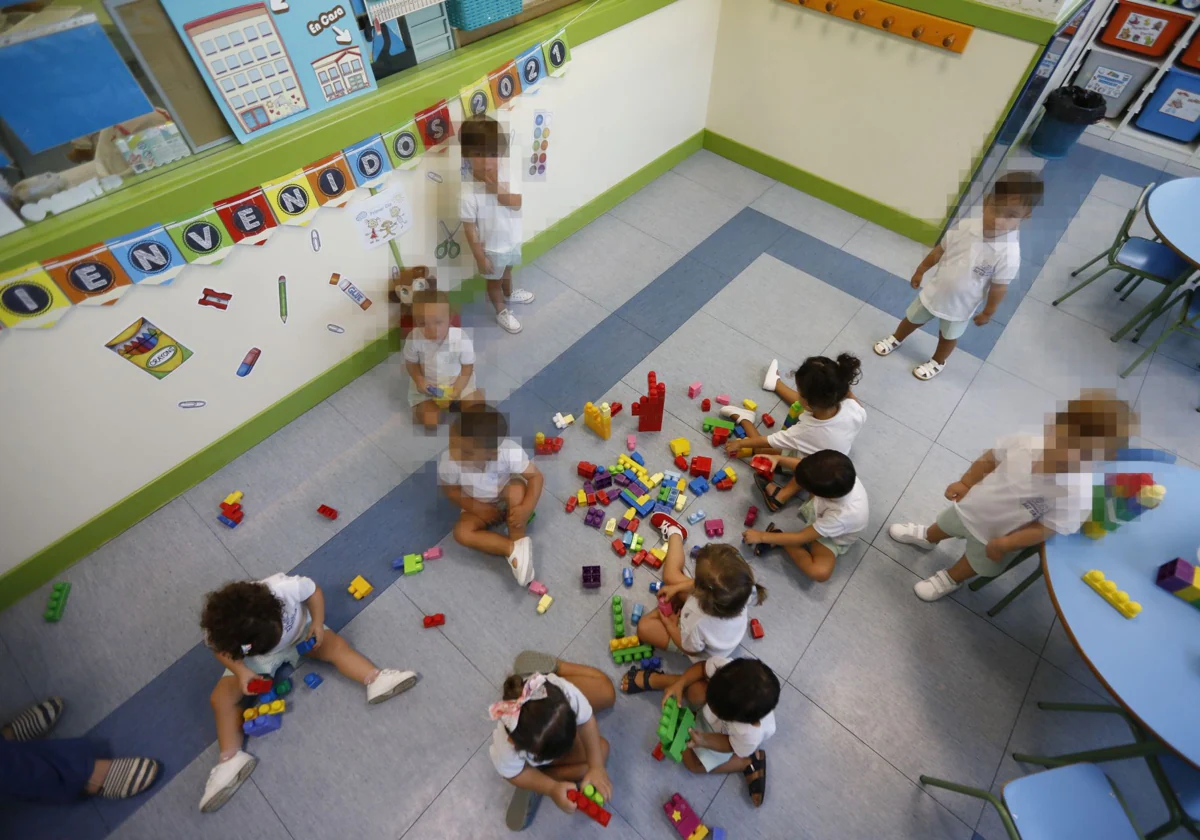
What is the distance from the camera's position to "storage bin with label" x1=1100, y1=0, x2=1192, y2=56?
467cm

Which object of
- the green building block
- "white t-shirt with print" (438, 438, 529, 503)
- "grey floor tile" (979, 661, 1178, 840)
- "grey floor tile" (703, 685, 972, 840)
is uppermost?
"white t-shirt with print" (438, 438, 529, 503)

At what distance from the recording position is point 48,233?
6.89ft

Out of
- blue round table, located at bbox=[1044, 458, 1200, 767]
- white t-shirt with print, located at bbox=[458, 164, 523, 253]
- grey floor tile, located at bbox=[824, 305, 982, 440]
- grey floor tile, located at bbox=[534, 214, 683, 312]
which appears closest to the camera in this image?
blue round table, located at bbox=[1044, 458, 1200, 767]

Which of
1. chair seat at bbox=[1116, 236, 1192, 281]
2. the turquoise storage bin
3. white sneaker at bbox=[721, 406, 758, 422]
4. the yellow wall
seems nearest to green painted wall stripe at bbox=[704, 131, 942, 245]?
the yellow wall

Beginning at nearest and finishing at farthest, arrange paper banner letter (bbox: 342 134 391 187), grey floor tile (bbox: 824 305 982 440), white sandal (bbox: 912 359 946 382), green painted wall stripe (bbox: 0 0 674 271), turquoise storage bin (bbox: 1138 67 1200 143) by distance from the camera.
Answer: green painted wall stripe (bbox: 0 0 674 271)
paper banner letter (bbox: 342 134 391 187)
grey floor tile (bbox: 824 305 982 440)
white sandal (bbox: 912 359 946 382)
turquoise storage bin (bbox: 1138 67 1200 143)

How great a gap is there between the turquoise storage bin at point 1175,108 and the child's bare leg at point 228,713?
7466mm

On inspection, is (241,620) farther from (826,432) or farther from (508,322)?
(826,432)

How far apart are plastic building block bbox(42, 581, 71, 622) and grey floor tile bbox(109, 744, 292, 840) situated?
991 millimetres

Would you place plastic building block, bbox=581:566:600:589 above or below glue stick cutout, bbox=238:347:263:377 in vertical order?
below

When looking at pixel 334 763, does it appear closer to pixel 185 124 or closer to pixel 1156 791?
pixel 185 124

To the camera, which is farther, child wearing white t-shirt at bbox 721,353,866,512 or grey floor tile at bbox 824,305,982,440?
grey floor tile at bbox 824,305,982,440

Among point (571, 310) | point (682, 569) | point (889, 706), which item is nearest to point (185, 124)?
point (571, 310)

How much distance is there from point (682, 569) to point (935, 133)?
3179 millimetres

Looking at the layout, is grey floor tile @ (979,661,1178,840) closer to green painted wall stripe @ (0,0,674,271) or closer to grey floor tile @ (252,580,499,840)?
grey floor tile @ (252,580,499,840)
